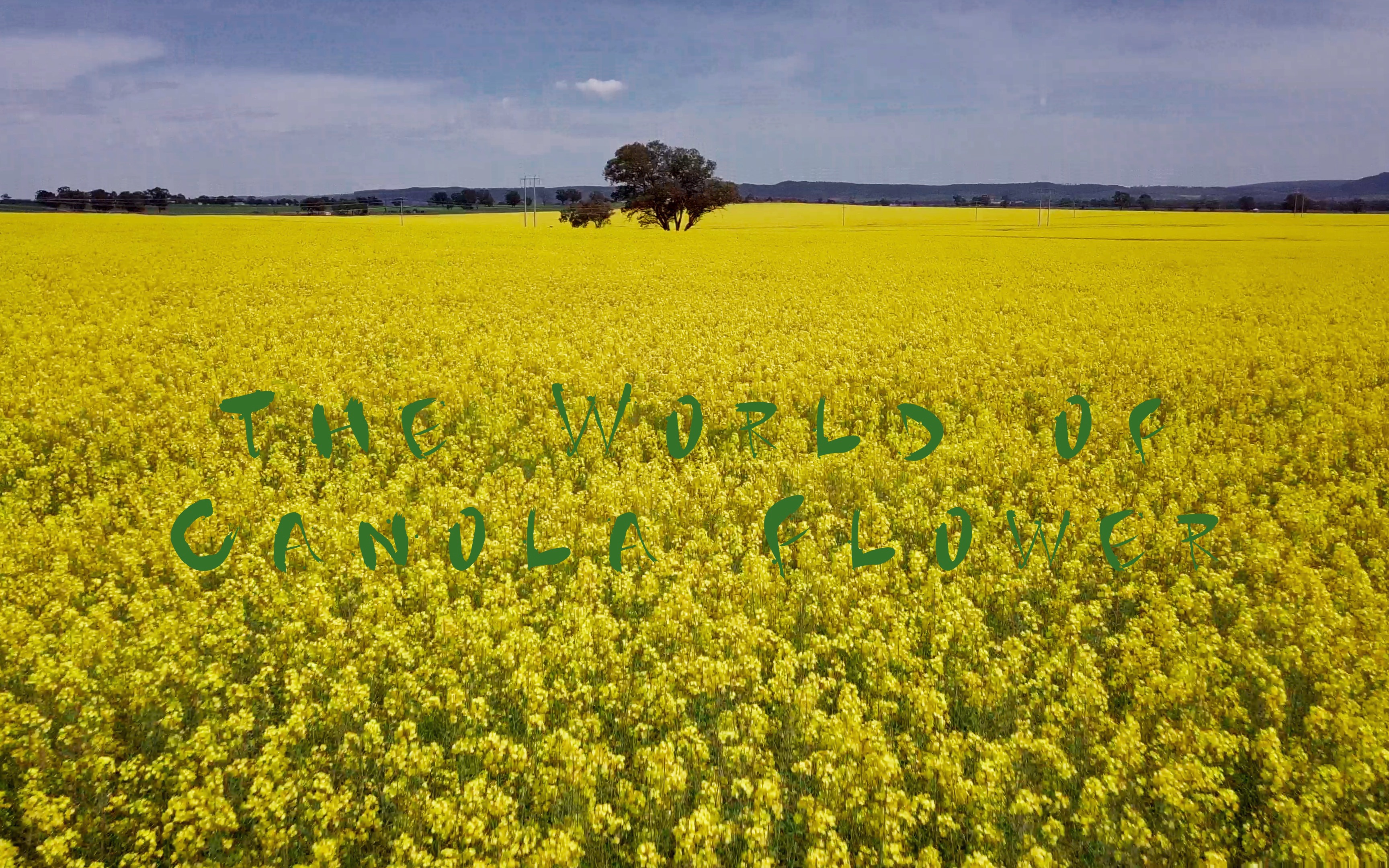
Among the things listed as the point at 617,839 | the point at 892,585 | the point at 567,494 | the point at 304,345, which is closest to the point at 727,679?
the point at 617,839

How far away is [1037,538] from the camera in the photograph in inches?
253

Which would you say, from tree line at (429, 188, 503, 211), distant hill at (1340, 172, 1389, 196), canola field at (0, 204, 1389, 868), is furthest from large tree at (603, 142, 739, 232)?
distant hill at (1340, 172, 1389, 196)

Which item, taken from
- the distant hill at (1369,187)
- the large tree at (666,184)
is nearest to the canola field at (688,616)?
the large tree at (666,184)

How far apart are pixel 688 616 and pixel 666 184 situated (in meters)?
66.5

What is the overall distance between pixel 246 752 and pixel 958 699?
391 cm

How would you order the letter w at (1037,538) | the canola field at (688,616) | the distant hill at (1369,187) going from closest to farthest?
the canola field at (688,616) → the letter w at (1037,538) → the distant hill at (1369,187)

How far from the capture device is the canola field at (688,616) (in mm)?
3535

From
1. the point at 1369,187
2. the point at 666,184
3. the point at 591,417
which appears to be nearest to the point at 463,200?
the point at 666,184

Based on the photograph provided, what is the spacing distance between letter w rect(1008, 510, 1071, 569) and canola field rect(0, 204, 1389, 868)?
2.3 inches

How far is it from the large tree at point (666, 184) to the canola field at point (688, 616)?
57207mm

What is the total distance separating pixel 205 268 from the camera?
22.2m

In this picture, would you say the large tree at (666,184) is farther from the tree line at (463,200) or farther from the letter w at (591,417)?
the letter w at (591,417)

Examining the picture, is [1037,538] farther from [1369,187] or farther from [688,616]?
[1369,187]

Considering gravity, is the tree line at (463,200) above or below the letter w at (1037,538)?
above
